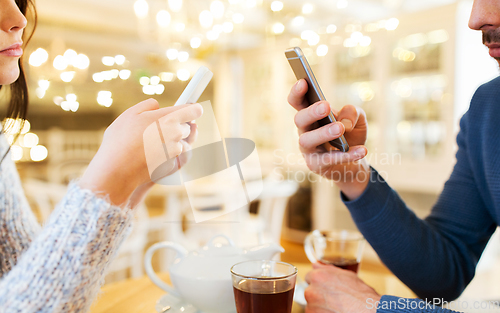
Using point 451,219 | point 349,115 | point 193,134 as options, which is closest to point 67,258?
point 193,134

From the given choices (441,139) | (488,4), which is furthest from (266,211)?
(488,4)

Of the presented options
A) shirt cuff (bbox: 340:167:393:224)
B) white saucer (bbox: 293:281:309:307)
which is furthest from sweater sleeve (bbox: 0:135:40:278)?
shirt cuff (bbox: 340:167:393:224)

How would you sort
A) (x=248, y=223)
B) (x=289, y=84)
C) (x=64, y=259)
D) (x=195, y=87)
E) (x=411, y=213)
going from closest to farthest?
1. (x=64, y=259)
2. (x=195, y=87)
3. (x=411, y=213)
4. (x=248, y=223)
5. (x=289, y=84)

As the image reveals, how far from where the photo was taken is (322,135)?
1.76ft

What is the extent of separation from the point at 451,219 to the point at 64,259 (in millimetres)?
701

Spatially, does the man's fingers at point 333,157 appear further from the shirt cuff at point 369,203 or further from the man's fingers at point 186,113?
the man's fingers at point 186,113

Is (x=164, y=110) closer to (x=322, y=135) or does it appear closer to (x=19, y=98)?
(x=322, y=135)

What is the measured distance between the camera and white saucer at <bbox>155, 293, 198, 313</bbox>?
496 mm

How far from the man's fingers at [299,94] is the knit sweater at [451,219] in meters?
0.20

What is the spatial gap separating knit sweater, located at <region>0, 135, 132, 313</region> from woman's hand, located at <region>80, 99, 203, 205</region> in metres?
0.02

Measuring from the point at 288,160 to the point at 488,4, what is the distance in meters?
2.76

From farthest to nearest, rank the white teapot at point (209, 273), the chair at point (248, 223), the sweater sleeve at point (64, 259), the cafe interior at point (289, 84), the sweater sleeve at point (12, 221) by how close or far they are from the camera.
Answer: the cafe interior at point (289, 84), the chair at point (248, 223), the sweater sleeve at point (12, 221), the white teapot at point (209, 273), the sweater sleeve at point (64, 259)

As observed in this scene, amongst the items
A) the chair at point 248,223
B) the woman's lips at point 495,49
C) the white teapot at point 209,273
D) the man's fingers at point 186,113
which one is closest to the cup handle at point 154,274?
the white teapot at point 209,273

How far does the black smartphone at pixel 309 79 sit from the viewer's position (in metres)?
0.51
